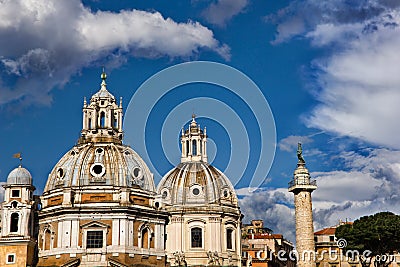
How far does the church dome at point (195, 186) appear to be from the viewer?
8375 cm

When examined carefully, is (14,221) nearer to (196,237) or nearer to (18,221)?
(18,221)

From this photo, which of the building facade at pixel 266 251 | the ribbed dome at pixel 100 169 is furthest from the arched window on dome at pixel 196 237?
the building facade at pixel 266 251

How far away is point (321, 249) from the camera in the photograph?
9450 cm

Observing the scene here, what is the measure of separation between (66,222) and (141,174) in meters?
10.5

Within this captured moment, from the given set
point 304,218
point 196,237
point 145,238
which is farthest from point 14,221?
point 304,218

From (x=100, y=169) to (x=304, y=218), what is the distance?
77.3ft

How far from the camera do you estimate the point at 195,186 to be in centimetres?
8475

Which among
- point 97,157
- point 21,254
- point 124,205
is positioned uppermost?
point 97,157

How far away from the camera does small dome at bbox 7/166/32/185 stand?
74312mm

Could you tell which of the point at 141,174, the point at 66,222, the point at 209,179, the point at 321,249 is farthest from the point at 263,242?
the point at 66,222

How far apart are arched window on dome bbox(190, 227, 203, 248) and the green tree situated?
63.2 feet

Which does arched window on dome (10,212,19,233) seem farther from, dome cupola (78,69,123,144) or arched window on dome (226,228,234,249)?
arched window on dome (226,228,234,249)

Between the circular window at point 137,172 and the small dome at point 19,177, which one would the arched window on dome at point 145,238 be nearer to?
the circular window at point 137,172

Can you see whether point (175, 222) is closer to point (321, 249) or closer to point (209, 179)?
point (209, 179)
